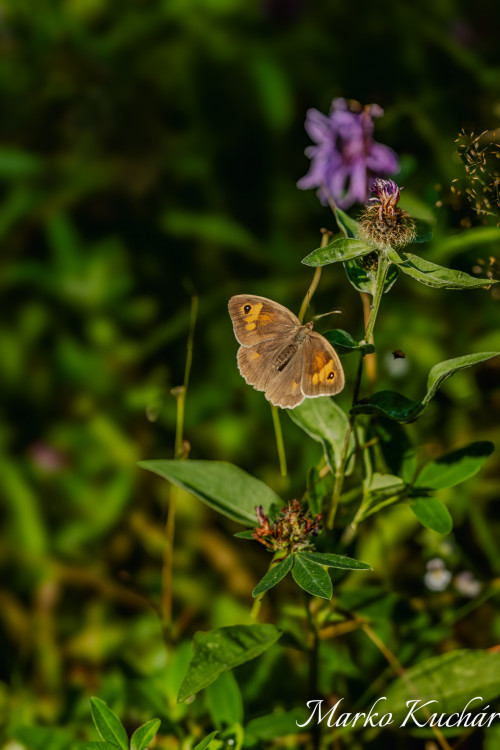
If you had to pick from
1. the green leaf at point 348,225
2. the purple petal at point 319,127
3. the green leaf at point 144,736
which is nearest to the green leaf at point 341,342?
the green leaf at point 348,225

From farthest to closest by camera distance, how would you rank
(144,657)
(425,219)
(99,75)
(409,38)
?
(99,75) → (409,38) → (144,657) → (425,219)

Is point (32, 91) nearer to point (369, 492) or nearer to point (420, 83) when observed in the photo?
point (420, 83)

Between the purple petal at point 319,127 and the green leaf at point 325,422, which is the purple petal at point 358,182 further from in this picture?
the green leaf at point 325,422

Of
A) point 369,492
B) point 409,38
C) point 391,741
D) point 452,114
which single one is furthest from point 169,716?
point 409,38

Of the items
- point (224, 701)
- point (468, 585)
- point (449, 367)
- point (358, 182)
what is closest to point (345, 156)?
point (358, 182)

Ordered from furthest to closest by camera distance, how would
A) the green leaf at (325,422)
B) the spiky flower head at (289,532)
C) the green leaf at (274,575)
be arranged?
the green leaf at (325,422), the spiky flower head at (289,532), the green leaf at (274,575)

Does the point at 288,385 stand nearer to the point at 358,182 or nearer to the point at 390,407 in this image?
the point at 390,407

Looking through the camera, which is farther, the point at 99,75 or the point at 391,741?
the point at 99,75

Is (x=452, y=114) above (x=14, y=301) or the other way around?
above
